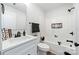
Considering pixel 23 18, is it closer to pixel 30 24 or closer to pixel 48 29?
pixel 30 24

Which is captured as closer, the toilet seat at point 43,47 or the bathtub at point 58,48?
the toilet seat at point 43,47

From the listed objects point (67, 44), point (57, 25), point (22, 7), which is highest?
point (22, 7)

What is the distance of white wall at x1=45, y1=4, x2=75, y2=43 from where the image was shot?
186 centimetres

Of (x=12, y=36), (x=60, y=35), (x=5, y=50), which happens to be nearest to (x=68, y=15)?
(x=60, y=35)

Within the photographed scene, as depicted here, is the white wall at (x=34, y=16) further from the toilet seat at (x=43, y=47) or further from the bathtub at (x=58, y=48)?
the bathtub at (x=58, y=48)

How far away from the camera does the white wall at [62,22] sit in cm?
186

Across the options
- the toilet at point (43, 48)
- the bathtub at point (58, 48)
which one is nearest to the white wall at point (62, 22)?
the bathtub at point (58, 48)

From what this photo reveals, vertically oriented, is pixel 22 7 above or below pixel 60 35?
above

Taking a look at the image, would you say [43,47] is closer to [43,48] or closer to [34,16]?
[43,48]

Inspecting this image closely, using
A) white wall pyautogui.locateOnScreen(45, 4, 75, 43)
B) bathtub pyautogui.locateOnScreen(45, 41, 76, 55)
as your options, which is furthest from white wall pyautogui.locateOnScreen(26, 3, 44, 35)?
bathtub pyautogui.locateOnScreen(45, 41, 76, 55)

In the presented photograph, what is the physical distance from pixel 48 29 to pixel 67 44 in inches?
29.3

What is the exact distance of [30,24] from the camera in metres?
1.86

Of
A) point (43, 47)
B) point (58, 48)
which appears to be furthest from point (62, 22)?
point (43, 47)

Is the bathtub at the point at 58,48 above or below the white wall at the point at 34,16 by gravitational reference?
below
